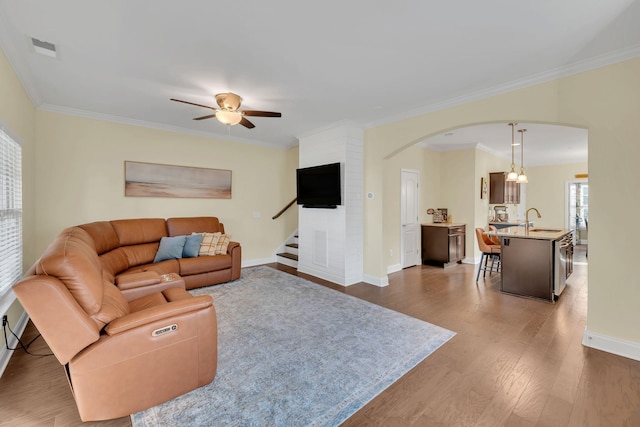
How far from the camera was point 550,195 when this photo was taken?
27.1 feet

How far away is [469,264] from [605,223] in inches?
149

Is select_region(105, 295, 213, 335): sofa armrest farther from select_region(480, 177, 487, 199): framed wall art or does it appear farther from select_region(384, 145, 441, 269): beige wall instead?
select_region(480, 177, 487, 199): framed wall art

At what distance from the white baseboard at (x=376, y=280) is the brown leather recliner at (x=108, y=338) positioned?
3.00m

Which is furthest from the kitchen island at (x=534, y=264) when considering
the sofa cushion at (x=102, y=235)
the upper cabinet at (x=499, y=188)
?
the sofa cushion at (x=102, y=235)

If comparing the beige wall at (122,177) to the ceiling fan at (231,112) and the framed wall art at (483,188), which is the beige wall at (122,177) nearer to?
the ceiling fan at (231,112)

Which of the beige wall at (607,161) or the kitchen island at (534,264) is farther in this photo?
the kitchen island at (534,264)

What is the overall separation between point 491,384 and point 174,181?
5146 millimetres

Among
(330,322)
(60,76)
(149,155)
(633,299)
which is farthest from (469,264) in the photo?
(60,76)

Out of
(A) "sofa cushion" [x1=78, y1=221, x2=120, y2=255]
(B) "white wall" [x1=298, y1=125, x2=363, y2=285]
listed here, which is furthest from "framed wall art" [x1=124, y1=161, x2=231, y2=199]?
(B) "white wall" [x1=298, y1=125, x2=363, y2=285]

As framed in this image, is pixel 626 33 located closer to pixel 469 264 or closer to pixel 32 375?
pixel 469 264

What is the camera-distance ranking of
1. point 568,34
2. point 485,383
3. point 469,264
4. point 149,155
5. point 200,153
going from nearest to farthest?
1. point 485,383
2. point 568,34
3. point 149,155
4. point 200,153
5. point 469,264

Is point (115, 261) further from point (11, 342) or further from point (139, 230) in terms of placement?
point (11, 342)

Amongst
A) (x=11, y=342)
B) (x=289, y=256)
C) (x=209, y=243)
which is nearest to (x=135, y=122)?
(x=209, y=243)

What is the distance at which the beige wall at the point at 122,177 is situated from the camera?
3889 mm
